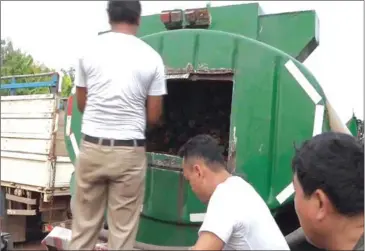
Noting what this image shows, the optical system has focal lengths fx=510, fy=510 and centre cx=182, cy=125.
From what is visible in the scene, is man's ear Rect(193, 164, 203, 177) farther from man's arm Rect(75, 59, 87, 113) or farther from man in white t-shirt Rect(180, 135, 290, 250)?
man's arm Rect(75, 59, 87, 113)

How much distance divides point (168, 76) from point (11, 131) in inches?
160

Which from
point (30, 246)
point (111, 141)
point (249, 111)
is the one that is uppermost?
point (249, 111)

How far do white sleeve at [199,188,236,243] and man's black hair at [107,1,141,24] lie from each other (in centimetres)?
96

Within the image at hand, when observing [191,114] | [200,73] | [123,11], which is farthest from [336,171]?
[191,114]

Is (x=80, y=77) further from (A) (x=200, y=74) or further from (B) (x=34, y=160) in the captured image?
(B) (x=34, y=160)

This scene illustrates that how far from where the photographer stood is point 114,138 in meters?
2.20

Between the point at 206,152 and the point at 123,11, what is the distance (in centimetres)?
75

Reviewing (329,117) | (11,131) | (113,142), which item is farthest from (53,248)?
(11,131)

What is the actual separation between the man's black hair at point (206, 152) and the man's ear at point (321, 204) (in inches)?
38.4

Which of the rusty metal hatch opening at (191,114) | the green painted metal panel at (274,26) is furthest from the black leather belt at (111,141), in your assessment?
the green painted metal panel at (274,26)

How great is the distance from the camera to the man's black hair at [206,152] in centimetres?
211

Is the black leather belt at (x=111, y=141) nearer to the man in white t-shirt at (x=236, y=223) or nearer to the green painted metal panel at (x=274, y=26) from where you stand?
the man in white t-shirt at (x=236, y=223)

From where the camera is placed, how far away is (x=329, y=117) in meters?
2.53

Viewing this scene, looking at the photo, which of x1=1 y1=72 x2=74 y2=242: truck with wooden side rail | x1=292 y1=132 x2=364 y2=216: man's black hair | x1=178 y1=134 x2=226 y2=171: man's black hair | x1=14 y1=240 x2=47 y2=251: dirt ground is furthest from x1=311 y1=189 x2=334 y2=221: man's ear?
x1=14 y1=240 x2=47 y2=251: dirt ground
